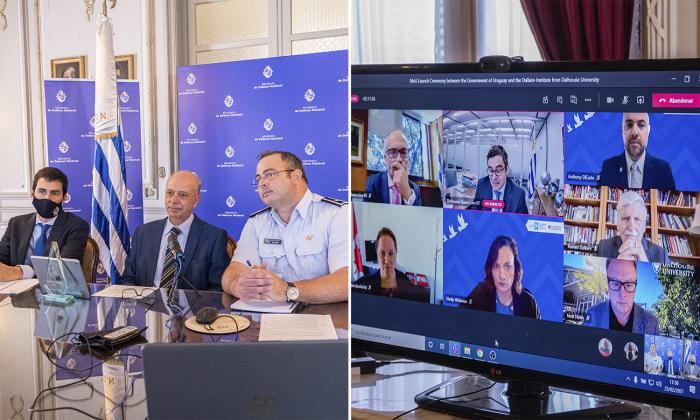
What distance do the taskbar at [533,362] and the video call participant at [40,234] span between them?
152 cm

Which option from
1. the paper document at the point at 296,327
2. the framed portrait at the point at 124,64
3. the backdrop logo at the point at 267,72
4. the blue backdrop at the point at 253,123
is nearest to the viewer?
the paper document at the point at 296,327

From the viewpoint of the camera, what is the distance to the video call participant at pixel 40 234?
1.96m

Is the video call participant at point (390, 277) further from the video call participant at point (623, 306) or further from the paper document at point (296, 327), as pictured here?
the paper document at point (296, 327)

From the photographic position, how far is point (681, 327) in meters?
0.63

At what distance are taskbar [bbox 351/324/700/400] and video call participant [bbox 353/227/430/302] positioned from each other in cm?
6

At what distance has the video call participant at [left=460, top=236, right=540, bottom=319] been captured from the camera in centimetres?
71

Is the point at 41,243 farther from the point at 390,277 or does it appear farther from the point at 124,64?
the point at 390,277

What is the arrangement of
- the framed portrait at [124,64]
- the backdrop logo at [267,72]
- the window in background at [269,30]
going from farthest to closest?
the window in background at [269,30]
the backdrop logo at [267,72]
the framed portrait at [124,64]

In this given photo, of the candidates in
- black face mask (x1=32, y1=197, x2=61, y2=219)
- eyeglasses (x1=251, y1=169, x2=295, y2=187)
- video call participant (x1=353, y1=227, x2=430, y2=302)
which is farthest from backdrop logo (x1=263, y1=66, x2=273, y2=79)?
video call participant (x1=353, y1=227, x2=430, y2=302)

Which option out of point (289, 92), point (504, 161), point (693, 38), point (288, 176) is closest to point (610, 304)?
point (504, 161)

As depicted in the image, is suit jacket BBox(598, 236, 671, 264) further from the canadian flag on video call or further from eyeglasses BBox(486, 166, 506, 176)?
the canadian flag on video call

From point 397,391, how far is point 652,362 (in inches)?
13.5

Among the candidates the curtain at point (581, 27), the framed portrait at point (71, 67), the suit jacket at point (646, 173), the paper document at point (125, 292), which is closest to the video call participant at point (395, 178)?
the suit jacket at point (646, 173)

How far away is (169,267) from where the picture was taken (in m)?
2.57
